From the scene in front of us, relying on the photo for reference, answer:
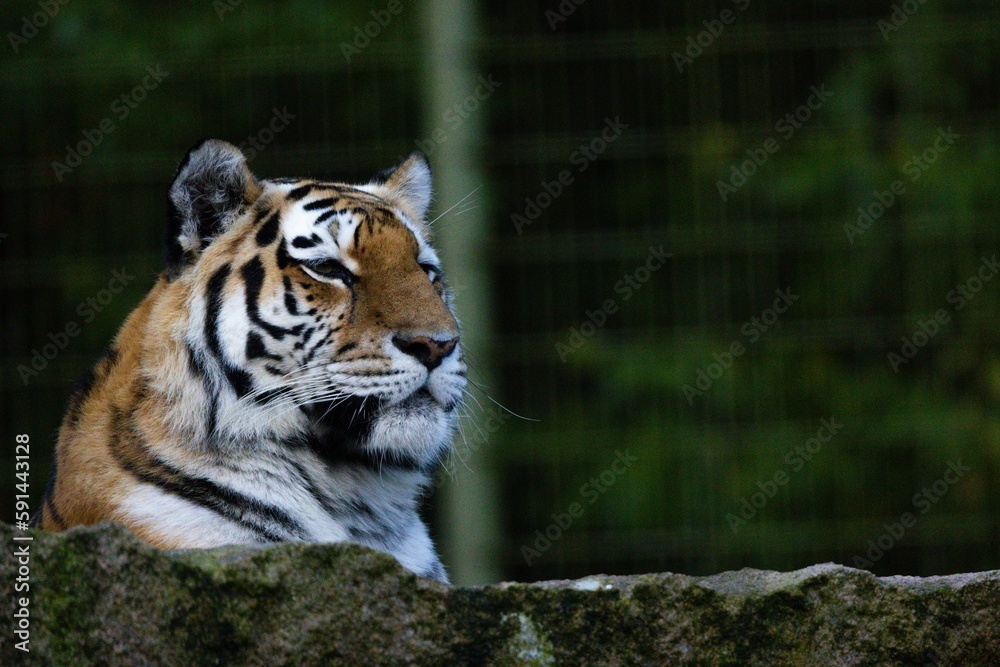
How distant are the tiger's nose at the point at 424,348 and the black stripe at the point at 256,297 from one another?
Answer: 6.1 inches

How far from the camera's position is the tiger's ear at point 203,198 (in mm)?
1869

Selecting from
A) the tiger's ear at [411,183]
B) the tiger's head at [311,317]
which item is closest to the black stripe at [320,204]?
the tiger's head at [311,317]

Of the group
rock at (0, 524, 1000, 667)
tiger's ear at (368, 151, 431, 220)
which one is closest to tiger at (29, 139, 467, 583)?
tiger's ear at (368, 151, 431, 220)

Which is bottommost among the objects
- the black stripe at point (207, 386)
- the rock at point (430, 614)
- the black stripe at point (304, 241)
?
the rock at point (430, 614)

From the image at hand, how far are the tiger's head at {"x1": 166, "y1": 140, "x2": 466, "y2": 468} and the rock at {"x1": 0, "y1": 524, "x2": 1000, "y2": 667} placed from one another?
0.53 metres

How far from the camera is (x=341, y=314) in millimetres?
1785

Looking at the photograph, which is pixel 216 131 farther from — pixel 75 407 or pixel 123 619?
pixel 123 619

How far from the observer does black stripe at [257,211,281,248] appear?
74.2 inches

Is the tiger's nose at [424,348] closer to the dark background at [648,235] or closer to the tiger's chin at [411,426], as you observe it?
the tiger's chin at [411,426]

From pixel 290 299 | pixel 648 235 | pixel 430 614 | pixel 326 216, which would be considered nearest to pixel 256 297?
pixel 290 299

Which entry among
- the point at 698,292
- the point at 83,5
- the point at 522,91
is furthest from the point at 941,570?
the point at 83,5

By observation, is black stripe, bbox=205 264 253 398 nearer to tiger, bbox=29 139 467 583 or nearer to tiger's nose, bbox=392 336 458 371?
tiger, bbox=29 139 467 583

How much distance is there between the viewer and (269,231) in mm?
1900

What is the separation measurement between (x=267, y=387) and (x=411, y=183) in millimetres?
622
